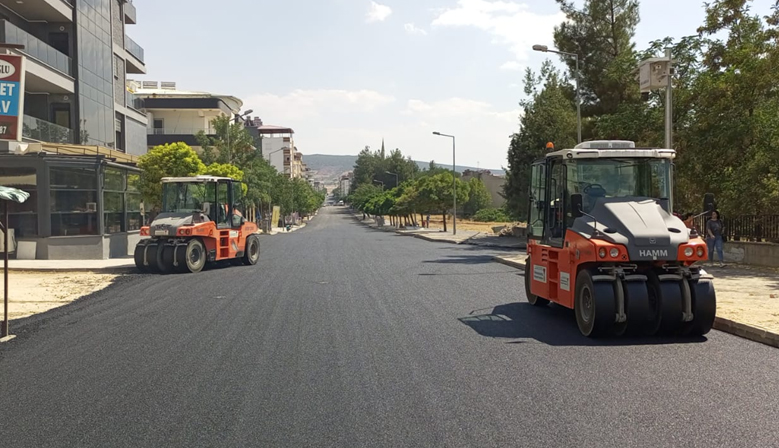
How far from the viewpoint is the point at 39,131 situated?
28000mm

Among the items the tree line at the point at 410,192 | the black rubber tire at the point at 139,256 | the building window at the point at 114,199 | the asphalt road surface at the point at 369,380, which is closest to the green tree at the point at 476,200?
the tree line at the point at 410,192

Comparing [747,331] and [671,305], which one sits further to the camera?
[747,331]

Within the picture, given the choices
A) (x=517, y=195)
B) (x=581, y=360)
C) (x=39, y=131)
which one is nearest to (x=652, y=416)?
(x=581, y=360)

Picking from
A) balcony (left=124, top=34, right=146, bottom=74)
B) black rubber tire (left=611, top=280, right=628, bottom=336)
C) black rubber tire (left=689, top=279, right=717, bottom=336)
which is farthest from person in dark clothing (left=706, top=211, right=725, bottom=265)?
balcony (left=124, top=34, right=146, bottom=74)

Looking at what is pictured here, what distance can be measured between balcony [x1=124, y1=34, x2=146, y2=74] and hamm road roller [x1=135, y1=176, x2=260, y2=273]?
72.2 feet

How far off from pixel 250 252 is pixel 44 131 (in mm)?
11515

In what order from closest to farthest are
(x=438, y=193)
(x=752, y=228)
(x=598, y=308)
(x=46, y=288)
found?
(x=598, y=308) < (x=46, y=288) < (x=752, y=228) < (x=438, y=193)

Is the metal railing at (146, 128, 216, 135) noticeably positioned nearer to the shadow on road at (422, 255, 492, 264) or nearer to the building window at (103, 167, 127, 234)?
the building window at (103, 167, 127, 234)

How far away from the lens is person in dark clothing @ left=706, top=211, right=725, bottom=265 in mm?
19281

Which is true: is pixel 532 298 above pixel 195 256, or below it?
below

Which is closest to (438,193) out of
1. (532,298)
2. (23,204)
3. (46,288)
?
(23,204)

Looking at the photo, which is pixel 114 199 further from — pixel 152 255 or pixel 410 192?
pixel 410 192

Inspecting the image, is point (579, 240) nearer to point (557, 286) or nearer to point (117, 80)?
point (557, 286)

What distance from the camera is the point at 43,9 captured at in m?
29.0
